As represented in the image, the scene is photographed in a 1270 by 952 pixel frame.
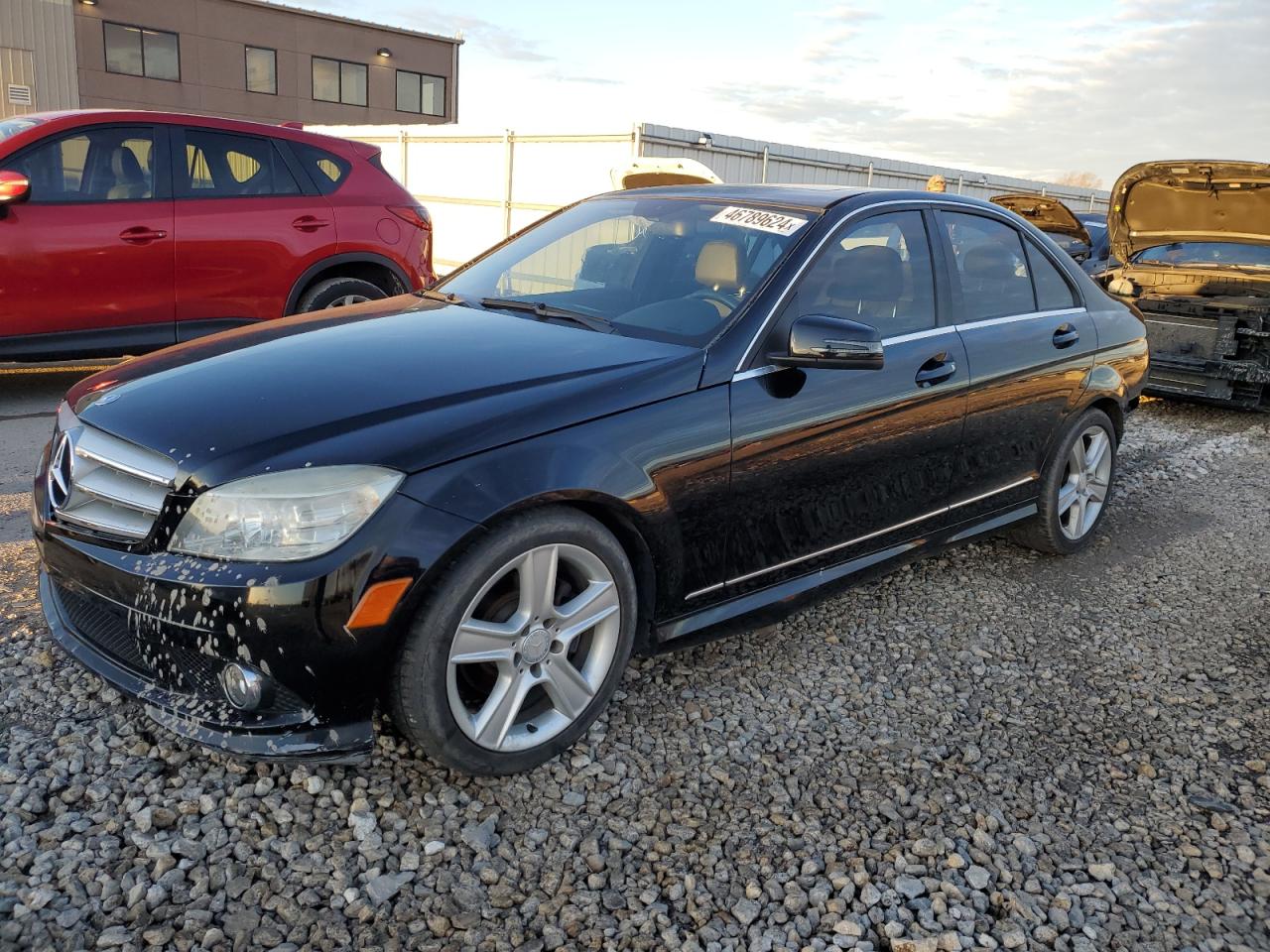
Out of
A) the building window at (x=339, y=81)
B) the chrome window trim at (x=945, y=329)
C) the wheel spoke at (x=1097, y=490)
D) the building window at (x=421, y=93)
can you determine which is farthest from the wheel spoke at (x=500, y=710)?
the building window at (x=421, y=93)

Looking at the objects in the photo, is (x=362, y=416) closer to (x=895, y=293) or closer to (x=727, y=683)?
(x=727, y=683)

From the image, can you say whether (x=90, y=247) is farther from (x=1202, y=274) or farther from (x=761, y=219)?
(x=1202, y=274)

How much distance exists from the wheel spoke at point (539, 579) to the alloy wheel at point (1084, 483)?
2.96 metres

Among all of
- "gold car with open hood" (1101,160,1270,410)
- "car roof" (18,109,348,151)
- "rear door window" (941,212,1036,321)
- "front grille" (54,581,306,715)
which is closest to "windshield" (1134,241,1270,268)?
"gold car with open hood" (1101,160,1270,410)

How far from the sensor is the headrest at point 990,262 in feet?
13.3

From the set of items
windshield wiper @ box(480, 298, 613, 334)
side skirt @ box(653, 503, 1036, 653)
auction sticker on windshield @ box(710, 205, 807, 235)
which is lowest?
side skirt @ box(653, 503, 1036, 653)

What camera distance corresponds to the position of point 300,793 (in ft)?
8.54

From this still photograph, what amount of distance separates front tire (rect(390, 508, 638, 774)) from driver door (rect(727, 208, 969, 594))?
53 cm

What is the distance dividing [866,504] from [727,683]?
802 mm

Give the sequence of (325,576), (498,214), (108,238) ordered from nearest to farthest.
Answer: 1. (325,576)
2. (108,238)
3. (498,214)

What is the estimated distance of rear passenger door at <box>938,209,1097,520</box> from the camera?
3.97 m

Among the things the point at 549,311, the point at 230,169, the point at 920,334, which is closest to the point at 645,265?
the point at 549,311

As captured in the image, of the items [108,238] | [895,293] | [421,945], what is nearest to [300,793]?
[421,945]

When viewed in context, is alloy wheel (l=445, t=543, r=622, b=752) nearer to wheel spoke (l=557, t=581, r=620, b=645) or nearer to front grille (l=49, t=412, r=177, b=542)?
wheel spoke (l=557, t=581, r=620, b=645)
